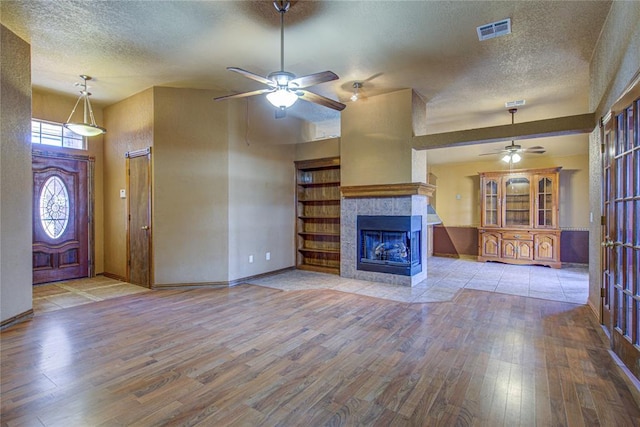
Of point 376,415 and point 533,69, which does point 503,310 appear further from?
point 533,69

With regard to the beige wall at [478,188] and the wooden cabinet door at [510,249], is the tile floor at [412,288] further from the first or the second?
the beige wall at [478,188]

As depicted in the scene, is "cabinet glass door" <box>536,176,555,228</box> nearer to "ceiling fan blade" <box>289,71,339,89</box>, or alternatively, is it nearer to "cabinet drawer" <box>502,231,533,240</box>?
"cabinet drawer" <box>502,231,533,240</box>

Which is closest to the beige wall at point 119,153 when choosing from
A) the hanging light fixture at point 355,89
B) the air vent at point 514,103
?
the hanging light fixture at point 355,89

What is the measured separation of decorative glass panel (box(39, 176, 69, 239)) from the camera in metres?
5.25

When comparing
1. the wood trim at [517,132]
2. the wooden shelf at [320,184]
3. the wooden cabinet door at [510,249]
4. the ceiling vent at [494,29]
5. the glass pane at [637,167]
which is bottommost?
the wooden cabinet door at [510,249]

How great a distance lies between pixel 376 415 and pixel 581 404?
1.34m

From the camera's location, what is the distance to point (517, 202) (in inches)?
300

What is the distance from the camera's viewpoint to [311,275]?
5910mm

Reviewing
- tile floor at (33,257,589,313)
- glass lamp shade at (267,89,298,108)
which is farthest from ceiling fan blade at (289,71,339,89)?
tile floor at (33,257,589,313)

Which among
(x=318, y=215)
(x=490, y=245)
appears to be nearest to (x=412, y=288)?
(x=318, y=215)

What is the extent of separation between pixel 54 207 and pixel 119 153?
1.40 metres

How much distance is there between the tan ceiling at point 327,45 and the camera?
9.91 ft

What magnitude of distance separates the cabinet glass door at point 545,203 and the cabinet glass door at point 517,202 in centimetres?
20

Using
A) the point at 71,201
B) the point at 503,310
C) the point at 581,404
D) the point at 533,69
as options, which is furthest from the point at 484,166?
the point at 71,201
